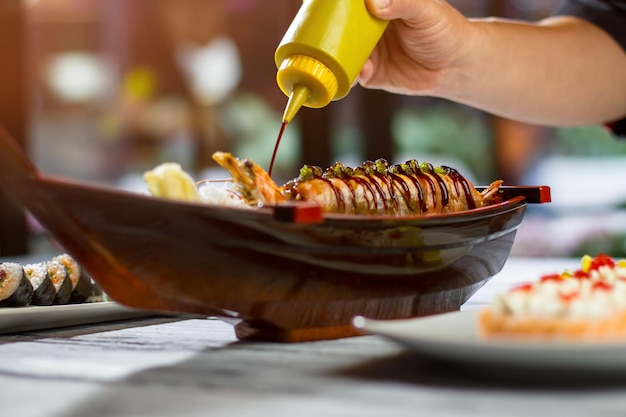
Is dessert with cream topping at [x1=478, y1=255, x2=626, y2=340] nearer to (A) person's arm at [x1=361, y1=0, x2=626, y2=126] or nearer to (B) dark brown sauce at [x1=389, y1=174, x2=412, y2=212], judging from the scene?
(B) dark brown sauce at [x1=389, y1=174, x2=412, y2=212]

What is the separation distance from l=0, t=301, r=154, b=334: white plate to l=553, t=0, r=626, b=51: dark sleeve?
1629mm

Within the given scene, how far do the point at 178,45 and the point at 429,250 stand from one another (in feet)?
11.9

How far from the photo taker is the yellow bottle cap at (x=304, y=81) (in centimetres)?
117

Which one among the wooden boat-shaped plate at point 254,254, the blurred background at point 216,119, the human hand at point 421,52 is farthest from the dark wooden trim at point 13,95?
the wooden boat-shaped plate at point 254,254

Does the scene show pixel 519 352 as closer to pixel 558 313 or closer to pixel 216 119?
pixel 558 313

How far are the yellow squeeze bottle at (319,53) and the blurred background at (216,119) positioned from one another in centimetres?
282

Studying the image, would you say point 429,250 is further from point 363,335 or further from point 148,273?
point 148,273

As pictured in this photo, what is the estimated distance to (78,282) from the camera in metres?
1.26

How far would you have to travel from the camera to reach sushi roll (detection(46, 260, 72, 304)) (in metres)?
1.21

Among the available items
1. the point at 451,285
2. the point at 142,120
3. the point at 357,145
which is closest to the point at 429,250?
the point at 451,285

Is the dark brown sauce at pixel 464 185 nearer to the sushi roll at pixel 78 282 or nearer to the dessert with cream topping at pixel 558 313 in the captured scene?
the dessert with cream topping at pixel 558 313

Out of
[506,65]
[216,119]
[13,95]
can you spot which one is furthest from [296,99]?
[216,119]

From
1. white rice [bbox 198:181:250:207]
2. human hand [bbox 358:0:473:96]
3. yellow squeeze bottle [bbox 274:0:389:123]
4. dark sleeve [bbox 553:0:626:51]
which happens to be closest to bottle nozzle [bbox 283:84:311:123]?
yellow squeeze bottle [bbox 274:0:389:123]

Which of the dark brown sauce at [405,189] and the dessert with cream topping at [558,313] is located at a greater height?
the dark brown sauce at [405,189]
